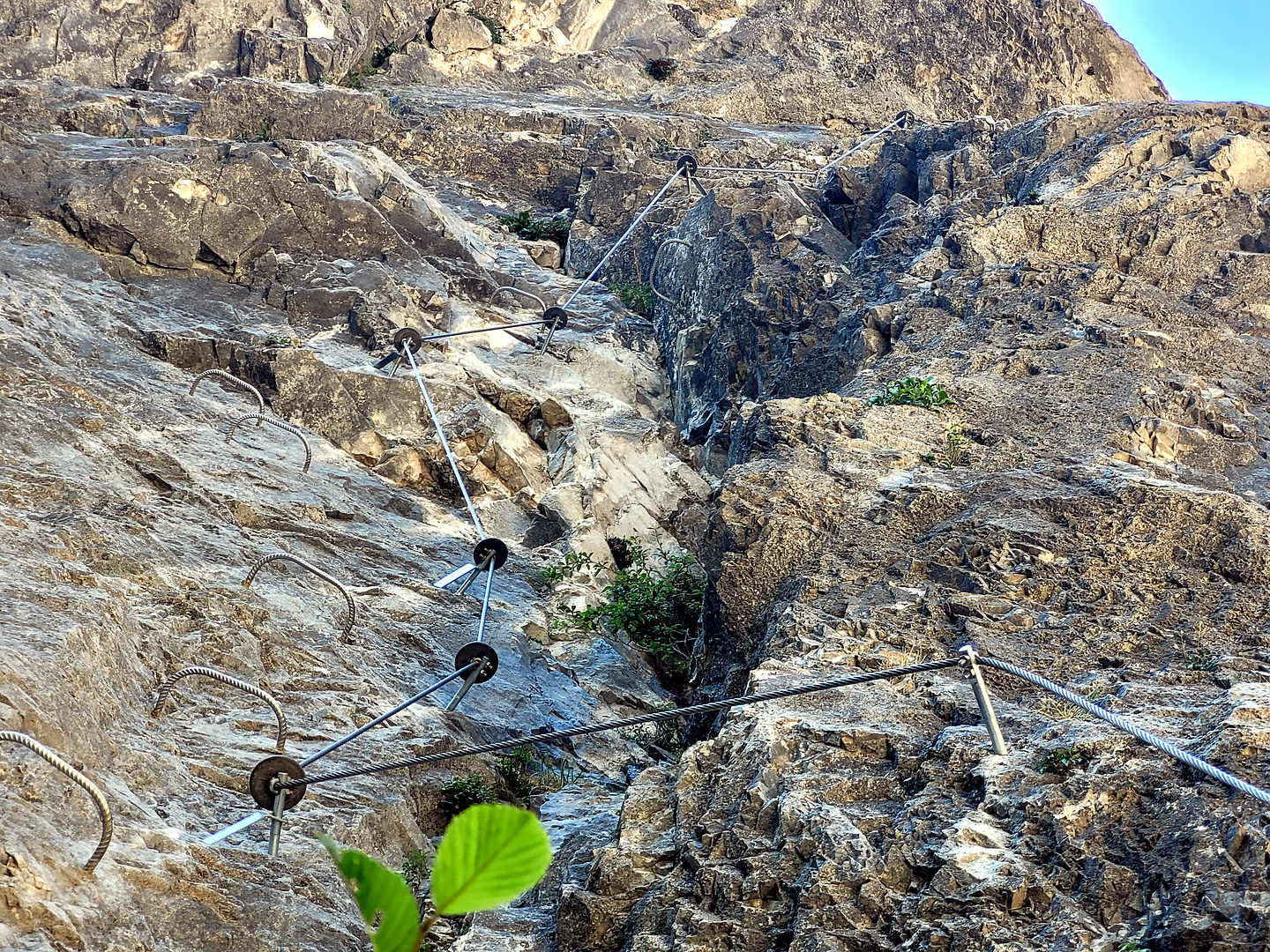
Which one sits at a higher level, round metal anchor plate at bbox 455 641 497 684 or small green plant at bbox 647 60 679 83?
small green plant at bbox 647 60 679 83

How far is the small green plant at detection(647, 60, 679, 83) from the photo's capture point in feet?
90.3

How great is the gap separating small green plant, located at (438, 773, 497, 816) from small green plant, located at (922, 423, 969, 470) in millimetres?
4483

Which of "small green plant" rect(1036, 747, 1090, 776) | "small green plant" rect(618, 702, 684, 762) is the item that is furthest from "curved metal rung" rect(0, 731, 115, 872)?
"small green plant" rect(618, 702, 684, 762)

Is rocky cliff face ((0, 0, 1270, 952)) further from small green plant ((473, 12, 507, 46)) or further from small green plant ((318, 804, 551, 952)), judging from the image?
small green plant ((318, 804, 551, 952))

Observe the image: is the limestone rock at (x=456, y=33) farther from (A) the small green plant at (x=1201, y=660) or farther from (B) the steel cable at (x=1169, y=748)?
(B) the steel cable at (x=1169, y=748)

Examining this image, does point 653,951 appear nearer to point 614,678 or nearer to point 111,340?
point 614,678

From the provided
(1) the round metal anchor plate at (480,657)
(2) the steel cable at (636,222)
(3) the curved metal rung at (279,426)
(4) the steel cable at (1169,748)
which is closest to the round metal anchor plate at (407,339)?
(3) the curved metal rung at (279,426)

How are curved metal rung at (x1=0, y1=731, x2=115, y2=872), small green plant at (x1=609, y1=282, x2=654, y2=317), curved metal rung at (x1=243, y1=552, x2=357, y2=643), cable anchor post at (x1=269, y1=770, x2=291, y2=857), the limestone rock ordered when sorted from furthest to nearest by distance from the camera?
1. the limestone rock
2. small green plant at (x1=609, y1=282, x2=654, y2=317)
3. curved metal rung at (x1=243, y1=552, x2=357, y2=643)
4. cable anchor post at (x1=269, y1=770, x2=291, y2=857)
5. curved metal rung at (x1=0, y1=731, x2=115, y2=872)

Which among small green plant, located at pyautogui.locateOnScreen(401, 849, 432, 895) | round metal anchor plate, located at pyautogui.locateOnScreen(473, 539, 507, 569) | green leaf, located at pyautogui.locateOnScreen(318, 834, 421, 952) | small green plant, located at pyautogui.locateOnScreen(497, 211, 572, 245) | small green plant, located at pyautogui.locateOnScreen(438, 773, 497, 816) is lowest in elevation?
Answer: small green plant, located at pyautogui.locateOnScreen(438, 773, 497, 816)

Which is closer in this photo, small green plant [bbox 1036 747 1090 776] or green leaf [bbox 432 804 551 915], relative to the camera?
green leaf [bbox 432 804 551 915]

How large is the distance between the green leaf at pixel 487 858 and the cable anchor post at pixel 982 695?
13.4ft

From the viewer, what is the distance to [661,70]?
2753 centimetres

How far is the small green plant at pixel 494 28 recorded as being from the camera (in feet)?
90.2

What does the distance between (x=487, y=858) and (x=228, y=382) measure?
43.9ft
